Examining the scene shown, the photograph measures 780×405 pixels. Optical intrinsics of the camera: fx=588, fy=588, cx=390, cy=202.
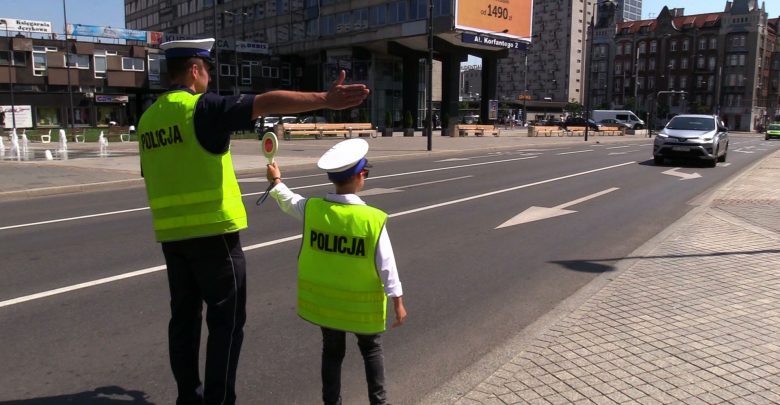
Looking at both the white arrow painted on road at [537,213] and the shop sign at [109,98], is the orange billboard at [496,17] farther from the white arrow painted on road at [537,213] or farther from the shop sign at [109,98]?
the white arrow painted on road at [537,213]

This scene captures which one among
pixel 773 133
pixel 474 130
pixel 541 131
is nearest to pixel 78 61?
pixel 474 130

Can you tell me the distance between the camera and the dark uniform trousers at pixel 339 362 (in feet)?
9.86

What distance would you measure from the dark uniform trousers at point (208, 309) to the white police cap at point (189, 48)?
908 mm

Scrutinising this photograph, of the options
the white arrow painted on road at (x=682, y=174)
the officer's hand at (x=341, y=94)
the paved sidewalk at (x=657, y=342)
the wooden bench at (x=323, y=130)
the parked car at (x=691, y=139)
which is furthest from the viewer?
the wooden bench at (x=323, y=130)

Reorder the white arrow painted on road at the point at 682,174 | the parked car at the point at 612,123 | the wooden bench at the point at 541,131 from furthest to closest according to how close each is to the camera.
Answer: the parked car at the point at 612,123, the wooden bench at the point at 541,131, the white arrow painted on road at the point at 682,174

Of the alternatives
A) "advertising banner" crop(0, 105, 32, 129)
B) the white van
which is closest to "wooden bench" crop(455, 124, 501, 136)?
the white van

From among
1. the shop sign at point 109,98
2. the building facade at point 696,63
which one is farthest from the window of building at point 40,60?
the building facade at point 696,63

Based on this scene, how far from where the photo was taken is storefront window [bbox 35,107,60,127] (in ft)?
178

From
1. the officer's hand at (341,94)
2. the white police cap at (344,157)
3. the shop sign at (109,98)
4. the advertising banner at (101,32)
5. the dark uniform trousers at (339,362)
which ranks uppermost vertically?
the advertising banner at (101,32)

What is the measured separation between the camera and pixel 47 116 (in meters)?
55.0

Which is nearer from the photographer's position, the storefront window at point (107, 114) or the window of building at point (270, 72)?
the storefront window at point (107, 114)

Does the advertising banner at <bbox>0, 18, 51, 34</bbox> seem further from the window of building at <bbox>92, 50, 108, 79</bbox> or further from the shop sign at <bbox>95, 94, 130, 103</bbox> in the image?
the shop sign at <bbox>95, 94, 130, 103</bbox>

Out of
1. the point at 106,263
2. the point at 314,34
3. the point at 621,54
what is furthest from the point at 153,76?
the point at 621,54

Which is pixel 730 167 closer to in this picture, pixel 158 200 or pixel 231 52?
pixel 158 200
